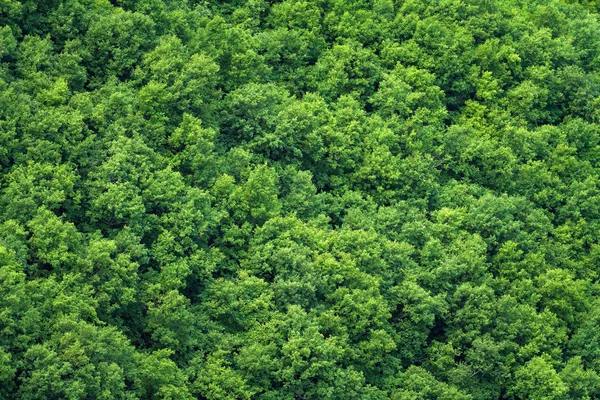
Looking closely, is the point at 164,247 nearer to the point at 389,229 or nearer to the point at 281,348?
the point at 281,348

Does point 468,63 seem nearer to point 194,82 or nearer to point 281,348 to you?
point 194,82

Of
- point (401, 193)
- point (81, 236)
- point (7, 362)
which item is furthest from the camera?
point (401, 193)

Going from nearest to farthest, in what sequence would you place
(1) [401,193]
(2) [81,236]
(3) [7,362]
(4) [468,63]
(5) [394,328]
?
(3) [7,362] → (2) [81,236] → (5) [394,328] → (1) [401,193] → (4) [468,63]

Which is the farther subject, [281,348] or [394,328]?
[394,328]

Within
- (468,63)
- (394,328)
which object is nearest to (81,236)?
(394,328)

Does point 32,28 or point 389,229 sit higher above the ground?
point 32,28

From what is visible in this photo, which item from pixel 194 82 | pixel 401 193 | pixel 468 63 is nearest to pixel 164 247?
pixel 194 82
